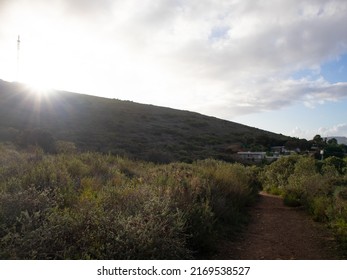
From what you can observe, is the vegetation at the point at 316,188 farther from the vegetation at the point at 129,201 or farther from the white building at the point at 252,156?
the white building at the point at 252,156

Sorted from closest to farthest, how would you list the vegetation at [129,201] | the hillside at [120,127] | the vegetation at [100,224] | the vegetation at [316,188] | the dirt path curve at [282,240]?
the vegetation at [100,224], the vegetation at [129,201], the dirt path curve at [282,240], the vegetation at [316,188], the hillside at [120,127]

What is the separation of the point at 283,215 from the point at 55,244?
8.08 meters

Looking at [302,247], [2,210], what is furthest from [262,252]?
[2,210]

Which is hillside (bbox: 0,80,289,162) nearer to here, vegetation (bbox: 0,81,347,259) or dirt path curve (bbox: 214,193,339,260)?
vegetation (bbox: 0,81,347,259)

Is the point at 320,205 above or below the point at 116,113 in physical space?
below

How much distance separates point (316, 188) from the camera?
1216 centimetres

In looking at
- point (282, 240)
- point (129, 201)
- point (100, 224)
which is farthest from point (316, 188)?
point (100, 224)

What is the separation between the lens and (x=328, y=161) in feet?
54.2

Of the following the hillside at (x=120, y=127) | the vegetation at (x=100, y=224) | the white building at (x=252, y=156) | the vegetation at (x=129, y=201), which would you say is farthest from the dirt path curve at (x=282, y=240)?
the white building at (x=252, y=156)

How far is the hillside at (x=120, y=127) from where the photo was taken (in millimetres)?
29594

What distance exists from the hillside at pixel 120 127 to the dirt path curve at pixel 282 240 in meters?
14.7

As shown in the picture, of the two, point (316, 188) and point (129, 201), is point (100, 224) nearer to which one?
point (129, 201)
